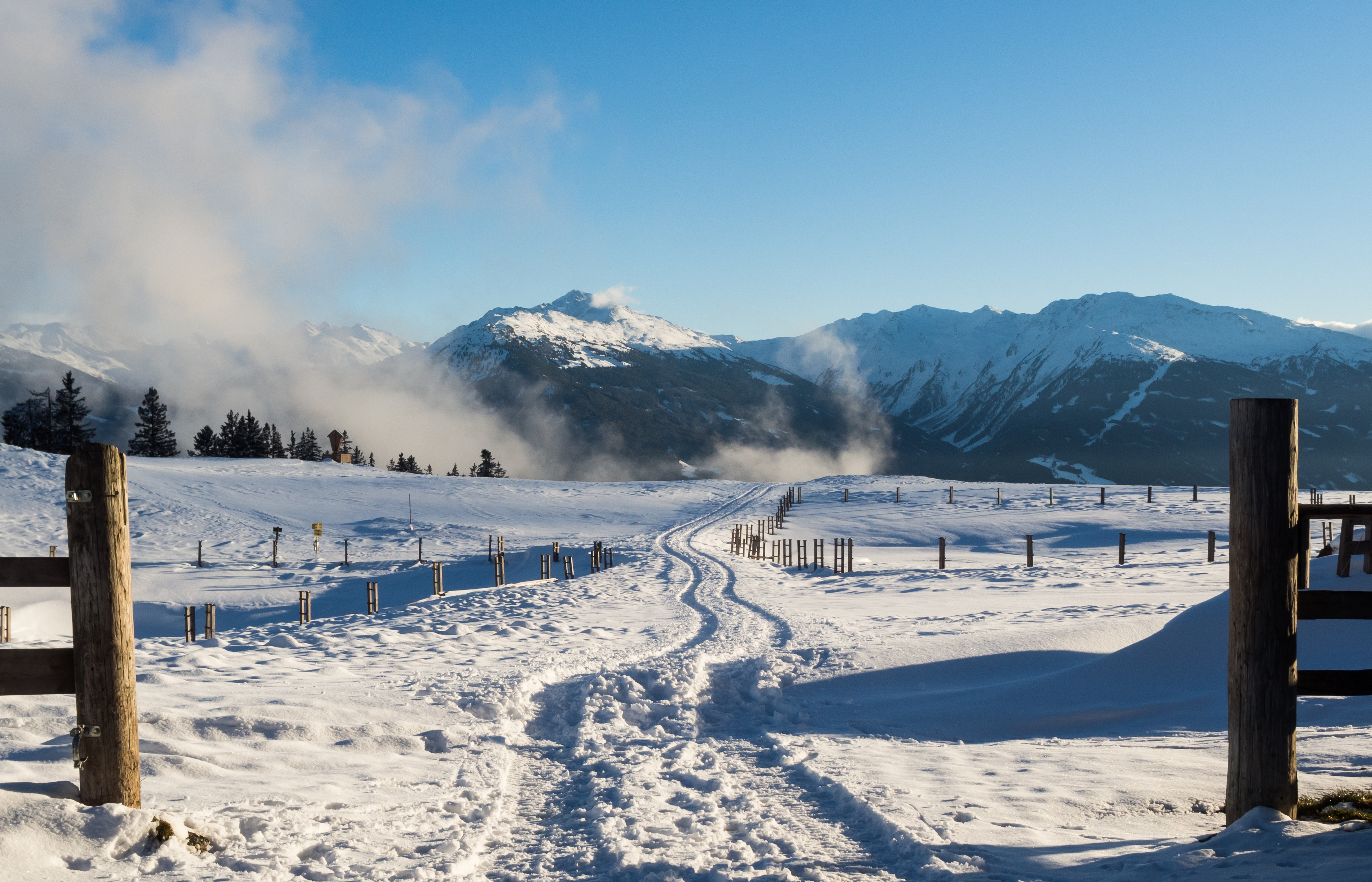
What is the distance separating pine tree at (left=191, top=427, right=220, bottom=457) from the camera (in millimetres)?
95438

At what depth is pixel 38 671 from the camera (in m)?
4.66

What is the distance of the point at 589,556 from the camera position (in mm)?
38969

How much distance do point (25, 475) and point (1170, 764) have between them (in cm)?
7009

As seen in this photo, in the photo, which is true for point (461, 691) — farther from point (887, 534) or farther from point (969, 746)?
point (887, 534)

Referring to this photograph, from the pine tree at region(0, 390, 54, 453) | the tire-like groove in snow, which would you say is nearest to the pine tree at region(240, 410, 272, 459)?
the pine tree at region(0, 390, 54, 453)

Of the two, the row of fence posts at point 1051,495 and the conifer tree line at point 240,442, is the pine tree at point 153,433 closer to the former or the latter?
the conifer tree line at point 240,442

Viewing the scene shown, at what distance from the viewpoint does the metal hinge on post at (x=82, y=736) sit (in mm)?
4641

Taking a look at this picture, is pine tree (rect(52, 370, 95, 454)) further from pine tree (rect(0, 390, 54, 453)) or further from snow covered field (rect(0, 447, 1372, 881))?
snow covered field (rect(0, 447, 1372, 881))

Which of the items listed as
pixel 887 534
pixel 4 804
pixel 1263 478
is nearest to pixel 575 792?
pixel 4 804

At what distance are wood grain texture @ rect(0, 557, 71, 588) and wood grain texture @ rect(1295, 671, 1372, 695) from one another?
737cm

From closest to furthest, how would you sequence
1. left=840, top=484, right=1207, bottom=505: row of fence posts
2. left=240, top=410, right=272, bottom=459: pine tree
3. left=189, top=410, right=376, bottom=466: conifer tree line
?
left=840, top=484, right=1207, bottom=505: row of fence posts → left=240, top=410, right=272, bottom=459: pine tree → left=189, top=410, right=376, bottom=466: conifer tree line

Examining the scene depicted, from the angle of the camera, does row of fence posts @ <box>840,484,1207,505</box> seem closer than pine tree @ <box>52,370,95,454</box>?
Yes

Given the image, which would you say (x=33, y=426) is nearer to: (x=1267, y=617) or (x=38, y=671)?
(x=38, y=671)

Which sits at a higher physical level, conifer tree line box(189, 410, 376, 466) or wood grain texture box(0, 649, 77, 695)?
conifer tree line box(189, 410, 376, 466)
